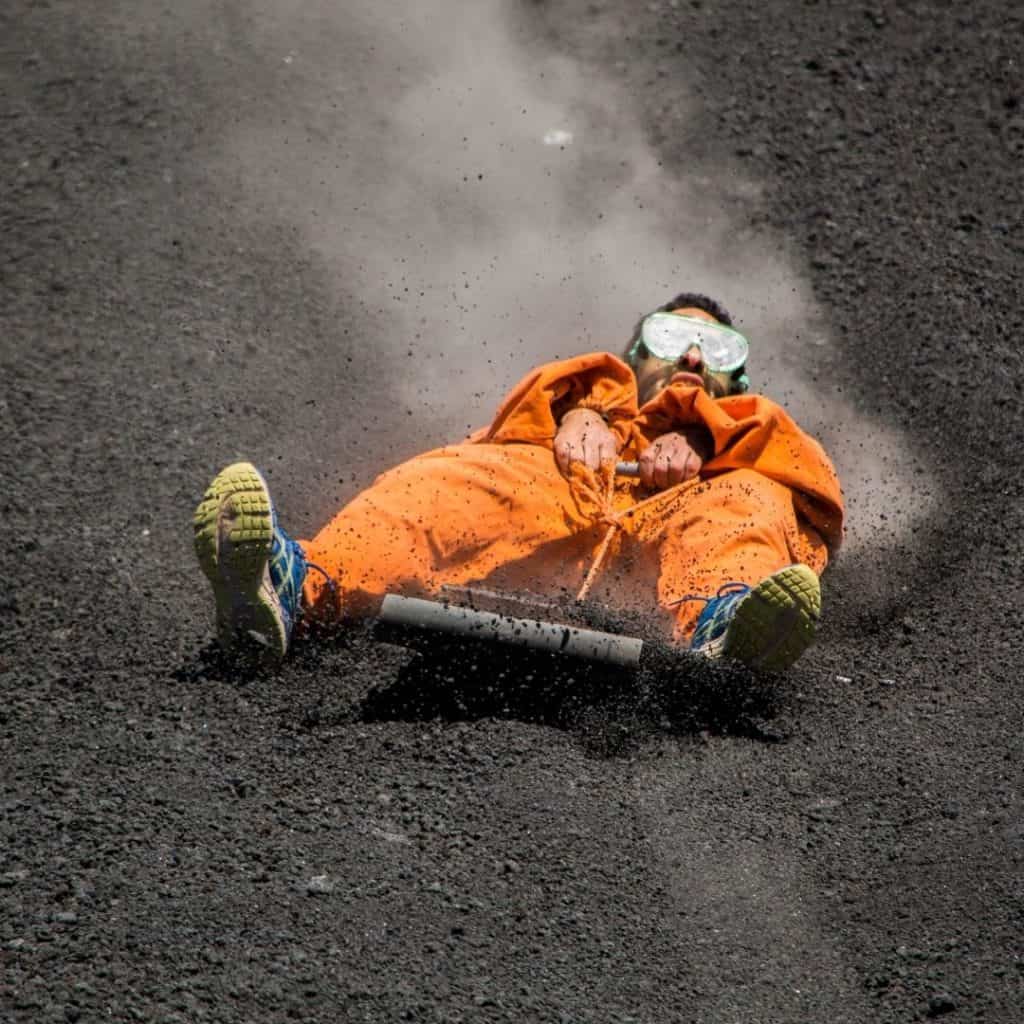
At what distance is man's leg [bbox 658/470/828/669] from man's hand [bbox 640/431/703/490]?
0.07 metres

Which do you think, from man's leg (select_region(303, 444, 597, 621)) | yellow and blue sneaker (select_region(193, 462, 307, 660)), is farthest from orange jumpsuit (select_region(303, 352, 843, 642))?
yellow and blue sneaker (select_region(193, 462, 307, 660))

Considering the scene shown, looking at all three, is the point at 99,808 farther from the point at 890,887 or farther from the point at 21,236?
the point at 21,236

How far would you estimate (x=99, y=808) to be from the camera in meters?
4.00

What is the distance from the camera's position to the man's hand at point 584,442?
5.24m

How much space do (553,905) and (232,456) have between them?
286 cm

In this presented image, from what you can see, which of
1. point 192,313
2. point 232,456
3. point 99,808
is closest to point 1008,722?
point 99,808

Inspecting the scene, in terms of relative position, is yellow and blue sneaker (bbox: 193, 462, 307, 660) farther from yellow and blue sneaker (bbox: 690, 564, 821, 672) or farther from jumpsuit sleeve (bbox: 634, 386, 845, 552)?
jumpsuit sleeve (bbox: 634, 386, 845, 552)

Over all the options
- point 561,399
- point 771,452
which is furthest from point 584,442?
point 771,452

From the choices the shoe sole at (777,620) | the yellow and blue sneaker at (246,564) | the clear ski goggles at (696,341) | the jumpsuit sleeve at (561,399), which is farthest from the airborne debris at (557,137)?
the shoe sole at (777,620)

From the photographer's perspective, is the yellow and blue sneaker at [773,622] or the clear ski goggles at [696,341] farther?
the clear ski goggles at [696,341]

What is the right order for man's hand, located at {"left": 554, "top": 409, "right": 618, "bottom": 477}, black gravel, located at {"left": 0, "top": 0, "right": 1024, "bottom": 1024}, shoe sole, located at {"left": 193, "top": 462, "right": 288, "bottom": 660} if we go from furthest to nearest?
man's hand, located at {"left": 554, "top": 409, "right": 618, "bottom": 477} → shoe sole, located at {"left": 193, "top": 462, "right": 288, "bottom": 660} → black gravel, located at {"left": 0, "top": 0, "right": 1024, "bottom": 1024}

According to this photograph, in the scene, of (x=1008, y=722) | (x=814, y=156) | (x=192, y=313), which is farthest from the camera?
(x=814, y=156)

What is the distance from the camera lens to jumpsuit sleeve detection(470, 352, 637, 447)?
5.46 m

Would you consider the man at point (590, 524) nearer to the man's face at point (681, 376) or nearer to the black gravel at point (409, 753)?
the man's face at point (681, 376)
